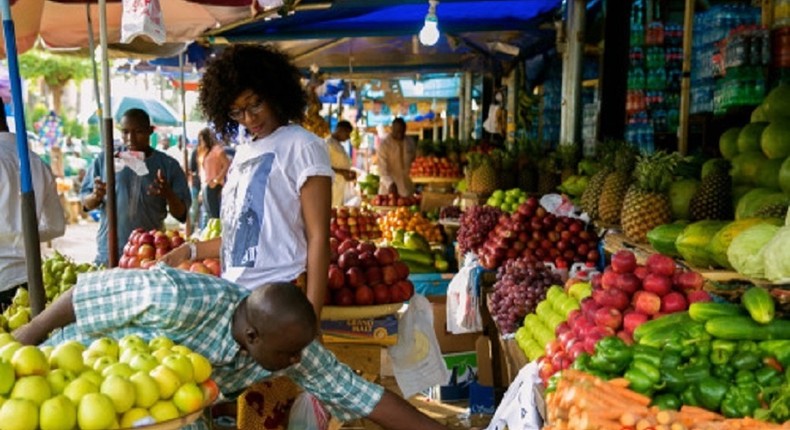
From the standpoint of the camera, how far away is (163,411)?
81.6 inches

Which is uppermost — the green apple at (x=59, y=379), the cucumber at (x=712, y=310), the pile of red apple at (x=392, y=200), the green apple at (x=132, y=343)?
the green apple at (x=132, y=343)

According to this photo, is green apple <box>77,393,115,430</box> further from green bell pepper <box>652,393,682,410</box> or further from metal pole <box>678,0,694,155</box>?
metal pole <box>678,0,694,155</box>

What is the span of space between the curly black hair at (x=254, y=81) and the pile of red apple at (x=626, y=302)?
1.46 m

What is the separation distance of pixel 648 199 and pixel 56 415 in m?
3.39

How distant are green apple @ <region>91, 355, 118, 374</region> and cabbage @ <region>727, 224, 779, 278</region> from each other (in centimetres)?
240

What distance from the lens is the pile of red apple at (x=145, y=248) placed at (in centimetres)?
Answer: 470

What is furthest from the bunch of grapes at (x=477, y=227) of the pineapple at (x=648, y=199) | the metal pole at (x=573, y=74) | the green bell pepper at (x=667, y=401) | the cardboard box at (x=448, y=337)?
the green bell pepper at (x=667, y=401)

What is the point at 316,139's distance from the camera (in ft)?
10.9

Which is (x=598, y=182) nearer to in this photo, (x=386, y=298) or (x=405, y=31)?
(x=386, y=298)

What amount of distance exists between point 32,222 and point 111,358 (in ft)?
3.18

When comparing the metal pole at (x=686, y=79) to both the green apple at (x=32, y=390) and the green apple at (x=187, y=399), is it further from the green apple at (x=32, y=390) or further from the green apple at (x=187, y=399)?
the green apple at (x=32, y=390)

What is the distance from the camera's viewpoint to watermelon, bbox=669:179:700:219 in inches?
176

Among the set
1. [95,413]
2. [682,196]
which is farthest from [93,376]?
[682,196]

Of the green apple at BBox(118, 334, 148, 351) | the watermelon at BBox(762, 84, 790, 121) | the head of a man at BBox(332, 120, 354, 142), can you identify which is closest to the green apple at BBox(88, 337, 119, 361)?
the green apple at BBox(118, 334, 148, 351)
